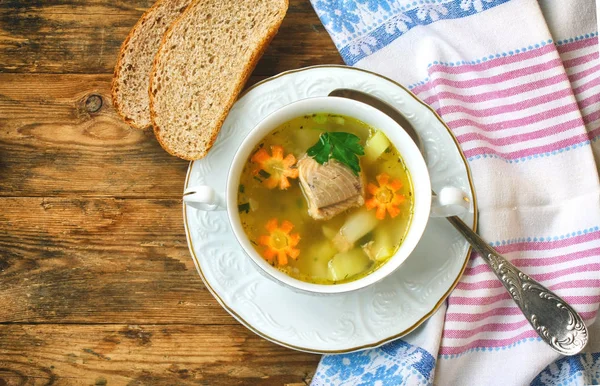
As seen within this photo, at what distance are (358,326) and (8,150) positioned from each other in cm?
128

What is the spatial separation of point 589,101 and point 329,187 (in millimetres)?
939

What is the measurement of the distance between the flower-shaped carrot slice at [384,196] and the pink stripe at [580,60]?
0.74m

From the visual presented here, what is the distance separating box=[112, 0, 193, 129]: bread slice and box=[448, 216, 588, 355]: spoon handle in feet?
3.96

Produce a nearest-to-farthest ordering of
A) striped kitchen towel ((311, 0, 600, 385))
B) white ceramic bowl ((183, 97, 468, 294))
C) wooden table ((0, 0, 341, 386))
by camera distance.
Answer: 1. white ceramic bowl ((183, 97, 468, 294))
2. striped kitchen towel ((311, 0, 600, 385))
3. wooden table ((0, 0, 341, 386))

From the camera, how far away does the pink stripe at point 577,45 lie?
6.34 feet

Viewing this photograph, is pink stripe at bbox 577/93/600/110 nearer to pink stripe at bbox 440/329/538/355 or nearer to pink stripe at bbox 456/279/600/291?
pink stripe at bbox 456/279/600/291

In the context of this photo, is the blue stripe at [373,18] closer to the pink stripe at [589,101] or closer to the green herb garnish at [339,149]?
the green herb garnish at [339,149]

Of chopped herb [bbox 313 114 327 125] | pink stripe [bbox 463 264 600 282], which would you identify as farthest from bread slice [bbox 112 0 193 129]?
pink stripe [bbox 463 264 600 282]

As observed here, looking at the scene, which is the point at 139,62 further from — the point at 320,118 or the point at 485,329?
the point at 485,329

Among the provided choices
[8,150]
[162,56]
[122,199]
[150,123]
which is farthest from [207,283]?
[8,150]

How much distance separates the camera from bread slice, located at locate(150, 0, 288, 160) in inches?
72.3

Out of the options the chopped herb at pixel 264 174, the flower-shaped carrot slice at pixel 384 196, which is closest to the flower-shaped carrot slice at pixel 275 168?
the chopped herb at pixel 264 174

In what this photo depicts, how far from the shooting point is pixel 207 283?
1.74 meters

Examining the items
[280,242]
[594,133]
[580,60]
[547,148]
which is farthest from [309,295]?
[580,60]
